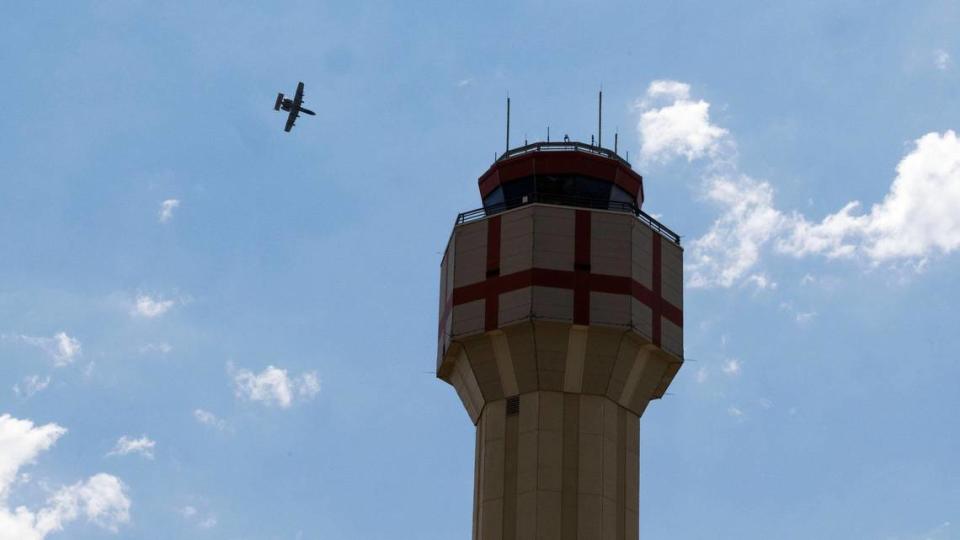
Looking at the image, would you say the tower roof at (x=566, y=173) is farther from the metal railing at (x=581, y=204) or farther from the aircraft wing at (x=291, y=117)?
the aircraft wing at (x=291, y=117)

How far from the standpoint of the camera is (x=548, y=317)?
6194 cm

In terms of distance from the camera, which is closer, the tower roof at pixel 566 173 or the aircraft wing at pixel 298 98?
the tower roof at pixel 566 173

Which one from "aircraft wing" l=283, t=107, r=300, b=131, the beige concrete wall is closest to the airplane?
"aircraft wing" l=283, t=107, r=300, b=131

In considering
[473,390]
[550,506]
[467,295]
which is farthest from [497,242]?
[550,506]

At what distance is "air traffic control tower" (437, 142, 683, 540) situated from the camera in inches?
2405

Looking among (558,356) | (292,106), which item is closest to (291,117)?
(292,106)

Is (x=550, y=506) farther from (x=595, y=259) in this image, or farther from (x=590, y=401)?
(x=595, y=259)

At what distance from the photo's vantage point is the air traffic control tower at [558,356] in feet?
200

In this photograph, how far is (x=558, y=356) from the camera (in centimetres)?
6231

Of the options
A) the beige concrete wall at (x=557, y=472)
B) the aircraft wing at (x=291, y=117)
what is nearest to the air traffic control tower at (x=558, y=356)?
the beige concrete wall at (x=557, y=472)

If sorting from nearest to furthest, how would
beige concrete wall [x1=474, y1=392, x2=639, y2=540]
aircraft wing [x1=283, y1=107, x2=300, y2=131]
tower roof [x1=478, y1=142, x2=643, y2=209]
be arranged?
1. beige concrete wall [x1=474, y1=392, x2=639, y2=540]
2. tower roof [x1=478, y1=142, x2=643, y2=209]
3. aircraft wing [x1=283, y1=107, x2=300, y2=131]

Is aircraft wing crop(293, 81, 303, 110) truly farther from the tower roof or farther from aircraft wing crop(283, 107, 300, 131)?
the tower roof

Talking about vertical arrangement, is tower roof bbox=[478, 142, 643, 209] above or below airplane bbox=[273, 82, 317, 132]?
below

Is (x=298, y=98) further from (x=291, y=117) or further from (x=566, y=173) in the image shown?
(x=566, y=173)
